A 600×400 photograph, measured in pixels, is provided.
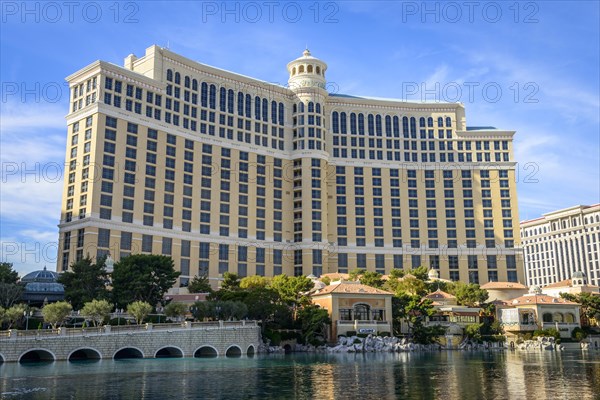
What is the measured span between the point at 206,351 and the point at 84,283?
24643mm

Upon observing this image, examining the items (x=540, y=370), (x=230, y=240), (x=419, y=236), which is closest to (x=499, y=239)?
(x=419, y=236)

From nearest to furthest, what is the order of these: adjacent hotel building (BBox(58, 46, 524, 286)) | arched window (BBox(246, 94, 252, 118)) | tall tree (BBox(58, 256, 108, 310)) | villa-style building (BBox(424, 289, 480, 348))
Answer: tall tree (BBox(58, 256, 108, 310)), villa-style building (BBox(424, 289, 480, 348)), adjacent hotel building (BBox(58, 46, 524, 286)), arched window (BBox(246, 94, 252, 118))

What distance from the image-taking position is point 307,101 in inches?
6112

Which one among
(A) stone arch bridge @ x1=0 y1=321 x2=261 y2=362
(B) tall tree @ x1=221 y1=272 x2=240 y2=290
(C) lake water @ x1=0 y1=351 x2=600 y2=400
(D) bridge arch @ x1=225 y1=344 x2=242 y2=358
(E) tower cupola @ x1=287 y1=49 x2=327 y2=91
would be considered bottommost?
(C) lake water @ x1=0 y1=351 x2=600 y2=400

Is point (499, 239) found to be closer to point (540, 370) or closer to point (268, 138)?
point (268, 138)

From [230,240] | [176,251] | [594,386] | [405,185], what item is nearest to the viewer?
[594,386]

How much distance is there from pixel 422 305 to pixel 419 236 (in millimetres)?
51673

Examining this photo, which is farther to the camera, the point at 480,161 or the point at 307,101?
the point at 480,161

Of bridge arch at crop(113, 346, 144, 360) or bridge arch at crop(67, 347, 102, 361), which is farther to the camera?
bridge arch at crop(113, 346, 144, 360)

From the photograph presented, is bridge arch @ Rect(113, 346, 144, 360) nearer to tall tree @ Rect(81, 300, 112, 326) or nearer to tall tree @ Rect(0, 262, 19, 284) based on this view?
tall tree @ Rect(81, 300, 112, 326)

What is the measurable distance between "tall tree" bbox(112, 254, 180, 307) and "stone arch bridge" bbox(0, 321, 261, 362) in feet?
46.6

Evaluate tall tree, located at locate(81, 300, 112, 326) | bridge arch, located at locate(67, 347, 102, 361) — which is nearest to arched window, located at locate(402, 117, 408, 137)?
tall tree, located at locate(81, 300, 112, 326)

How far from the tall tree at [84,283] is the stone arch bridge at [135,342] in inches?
608

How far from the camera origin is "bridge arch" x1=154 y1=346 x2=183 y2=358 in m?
81.2
